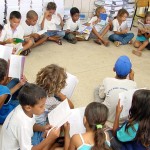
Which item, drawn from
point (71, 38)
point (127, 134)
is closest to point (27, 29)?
point (71, 38)

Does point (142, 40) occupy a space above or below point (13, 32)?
below

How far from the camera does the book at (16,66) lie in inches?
90.4

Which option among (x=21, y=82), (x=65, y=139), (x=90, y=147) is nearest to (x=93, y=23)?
(x=21, y=82)

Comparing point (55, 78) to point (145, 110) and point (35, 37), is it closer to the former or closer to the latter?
point (145, 110)

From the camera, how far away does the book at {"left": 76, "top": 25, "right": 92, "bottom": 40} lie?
158 inches

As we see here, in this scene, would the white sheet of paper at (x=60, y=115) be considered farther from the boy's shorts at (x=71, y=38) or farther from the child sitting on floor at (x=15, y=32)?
the boy's shorts at (x=71, y=38)

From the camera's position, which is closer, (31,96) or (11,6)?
(31,96)

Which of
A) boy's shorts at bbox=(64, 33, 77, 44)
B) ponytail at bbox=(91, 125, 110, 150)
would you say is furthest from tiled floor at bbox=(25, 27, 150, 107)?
ponytail at bbox=(91, 125, 110, 150)

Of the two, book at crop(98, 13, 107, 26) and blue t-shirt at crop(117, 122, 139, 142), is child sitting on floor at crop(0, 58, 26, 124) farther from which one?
book at crop(98, 13, 107, 26)

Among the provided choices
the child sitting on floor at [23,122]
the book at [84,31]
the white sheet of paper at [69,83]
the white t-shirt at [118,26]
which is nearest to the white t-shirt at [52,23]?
the book at [84,31]

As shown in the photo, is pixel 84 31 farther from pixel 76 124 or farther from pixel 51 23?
pixel 76 124

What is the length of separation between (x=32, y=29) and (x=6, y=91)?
187 cm

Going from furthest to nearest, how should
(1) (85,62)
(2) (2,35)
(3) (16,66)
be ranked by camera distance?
1. (1) (85,62)
2. (2) (2,35)
3. (3) (16,66)

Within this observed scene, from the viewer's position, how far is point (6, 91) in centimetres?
200
